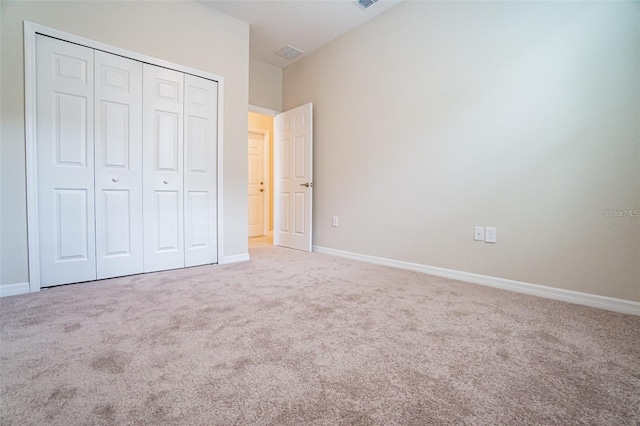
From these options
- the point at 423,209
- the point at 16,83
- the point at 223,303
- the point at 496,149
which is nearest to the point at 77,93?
the point at 16,83

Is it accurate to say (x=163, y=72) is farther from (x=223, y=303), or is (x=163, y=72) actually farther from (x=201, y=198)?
(x=223, y=303)

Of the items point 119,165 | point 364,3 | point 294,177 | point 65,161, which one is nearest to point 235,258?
point 119,165

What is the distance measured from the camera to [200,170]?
2.97m

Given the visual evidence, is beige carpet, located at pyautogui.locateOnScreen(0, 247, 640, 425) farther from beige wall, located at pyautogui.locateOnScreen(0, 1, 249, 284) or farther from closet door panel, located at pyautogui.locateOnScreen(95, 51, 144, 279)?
beige wall, located at pyautogui.locateOnScreen(0, 1, 249, 284)

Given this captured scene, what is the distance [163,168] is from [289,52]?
245 cm

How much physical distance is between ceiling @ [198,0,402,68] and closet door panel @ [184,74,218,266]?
2.87 ft

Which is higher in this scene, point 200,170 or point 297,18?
point 297,18

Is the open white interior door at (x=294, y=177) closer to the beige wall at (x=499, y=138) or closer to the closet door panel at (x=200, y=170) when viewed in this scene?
the beige wall at (x=499, y=138)

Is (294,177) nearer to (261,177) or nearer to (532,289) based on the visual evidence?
(261,177)

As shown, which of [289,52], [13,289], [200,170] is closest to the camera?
[13,289]

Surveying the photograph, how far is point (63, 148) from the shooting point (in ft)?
7.31

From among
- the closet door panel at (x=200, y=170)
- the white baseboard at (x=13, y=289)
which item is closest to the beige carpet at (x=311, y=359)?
the white baseboard at (x=13, y=289)

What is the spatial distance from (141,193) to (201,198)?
1.79 ft

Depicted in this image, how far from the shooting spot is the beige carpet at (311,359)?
92 centimetres
